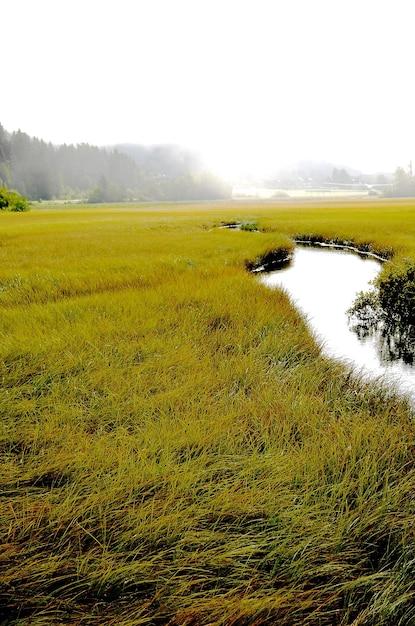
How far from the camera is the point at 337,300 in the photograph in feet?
34.4

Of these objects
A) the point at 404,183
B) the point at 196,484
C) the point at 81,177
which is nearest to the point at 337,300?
the point at 196,484

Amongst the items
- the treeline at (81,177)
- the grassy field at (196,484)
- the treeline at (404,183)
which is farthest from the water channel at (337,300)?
the treeline at (81,177)

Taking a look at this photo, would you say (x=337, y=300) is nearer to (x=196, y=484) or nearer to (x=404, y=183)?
(x=196, y=484)

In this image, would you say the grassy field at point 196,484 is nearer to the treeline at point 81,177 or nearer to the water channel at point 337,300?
the water channel at point 337,300

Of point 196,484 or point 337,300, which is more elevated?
point 337,300

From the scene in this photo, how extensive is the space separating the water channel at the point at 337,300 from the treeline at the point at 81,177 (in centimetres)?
13034

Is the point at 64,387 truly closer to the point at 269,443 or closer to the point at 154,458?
the point at 154,458

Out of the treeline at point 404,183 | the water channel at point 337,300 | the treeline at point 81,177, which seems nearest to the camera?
the water channel at point 337,300

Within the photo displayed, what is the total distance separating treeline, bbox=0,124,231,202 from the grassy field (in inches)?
5523

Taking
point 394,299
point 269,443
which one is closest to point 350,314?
point 394,299

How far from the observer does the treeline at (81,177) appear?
470 feet

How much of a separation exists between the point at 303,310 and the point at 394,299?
6.21ft

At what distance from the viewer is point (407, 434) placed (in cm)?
378

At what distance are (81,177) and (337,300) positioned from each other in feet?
612
